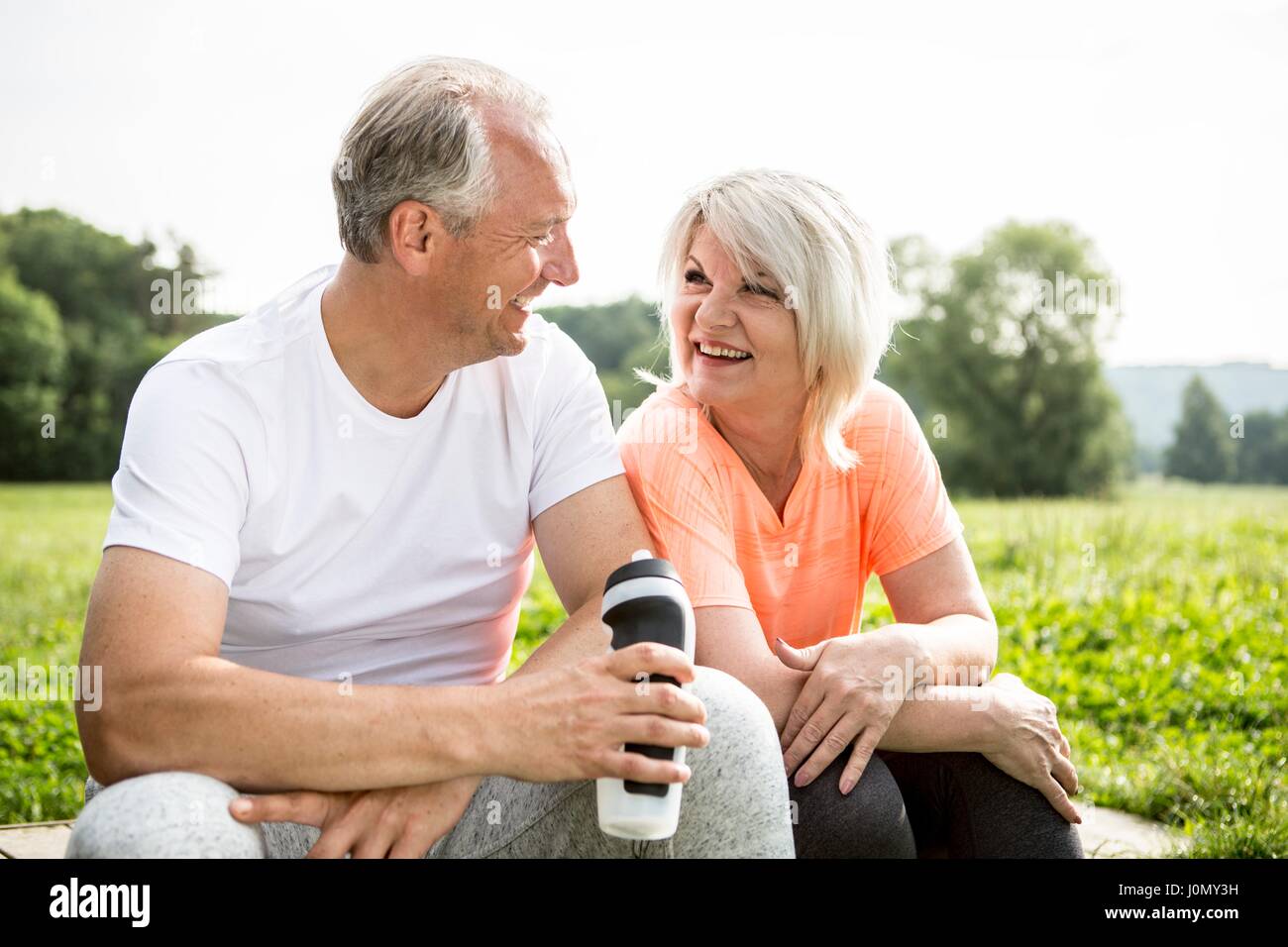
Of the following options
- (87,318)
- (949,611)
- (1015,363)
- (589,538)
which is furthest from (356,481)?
(1015,363)

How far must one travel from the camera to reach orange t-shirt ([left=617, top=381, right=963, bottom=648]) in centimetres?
243

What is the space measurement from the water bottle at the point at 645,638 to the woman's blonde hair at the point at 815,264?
0.80 m

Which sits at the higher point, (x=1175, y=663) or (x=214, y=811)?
(x=214, y=811)

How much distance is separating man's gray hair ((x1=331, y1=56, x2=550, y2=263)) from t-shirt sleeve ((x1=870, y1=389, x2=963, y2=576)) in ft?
3.34

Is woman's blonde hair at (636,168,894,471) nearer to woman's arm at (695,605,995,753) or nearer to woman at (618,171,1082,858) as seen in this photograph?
woman at (618,171,1082,858)

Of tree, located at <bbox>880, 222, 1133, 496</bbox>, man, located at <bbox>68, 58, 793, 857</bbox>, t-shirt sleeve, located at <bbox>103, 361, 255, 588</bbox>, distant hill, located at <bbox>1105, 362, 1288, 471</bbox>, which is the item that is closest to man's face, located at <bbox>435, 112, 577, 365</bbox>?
man, located at <bbox>68, 58, 793, 857</bbox>

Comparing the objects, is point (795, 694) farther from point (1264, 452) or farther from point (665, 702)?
point (1264, 452)

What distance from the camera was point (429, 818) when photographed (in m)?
1.84

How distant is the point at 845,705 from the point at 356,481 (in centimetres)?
98

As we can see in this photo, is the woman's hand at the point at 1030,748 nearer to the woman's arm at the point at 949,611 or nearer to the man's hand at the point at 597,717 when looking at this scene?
the woman's arm at the point at 949,611
